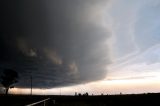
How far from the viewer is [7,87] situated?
121000 mm
